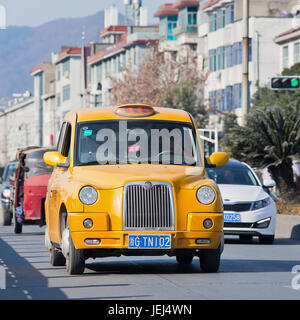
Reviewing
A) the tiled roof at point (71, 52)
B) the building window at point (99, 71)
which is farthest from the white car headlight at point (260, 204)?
the tiled roof at point (71, 52)

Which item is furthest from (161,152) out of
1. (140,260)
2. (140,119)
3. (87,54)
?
(87,54)

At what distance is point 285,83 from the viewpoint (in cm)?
3312

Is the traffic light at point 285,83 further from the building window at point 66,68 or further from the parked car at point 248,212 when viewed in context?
the building window at point 66,68

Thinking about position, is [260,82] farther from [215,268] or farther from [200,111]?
[215,268]

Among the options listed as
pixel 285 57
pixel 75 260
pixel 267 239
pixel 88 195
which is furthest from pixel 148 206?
pixel 285 57

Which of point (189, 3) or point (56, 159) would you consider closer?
point (56, 159)

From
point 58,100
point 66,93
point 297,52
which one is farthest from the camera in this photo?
point 58,100

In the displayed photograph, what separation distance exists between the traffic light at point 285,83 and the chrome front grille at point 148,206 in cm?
1939

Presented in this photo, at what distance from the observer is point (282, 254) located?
63.4 ft

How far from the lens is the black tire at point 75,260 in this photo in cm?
1415

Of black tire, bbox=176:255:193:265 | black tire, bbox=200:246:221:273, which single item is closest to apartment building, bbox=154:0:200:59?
black tire, bbox=176:255:193:265

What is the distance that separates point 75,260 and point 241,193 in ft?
27.6

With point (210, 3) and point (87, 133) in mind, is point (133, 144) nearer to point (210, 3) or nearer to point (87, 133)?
point (87, 133)
